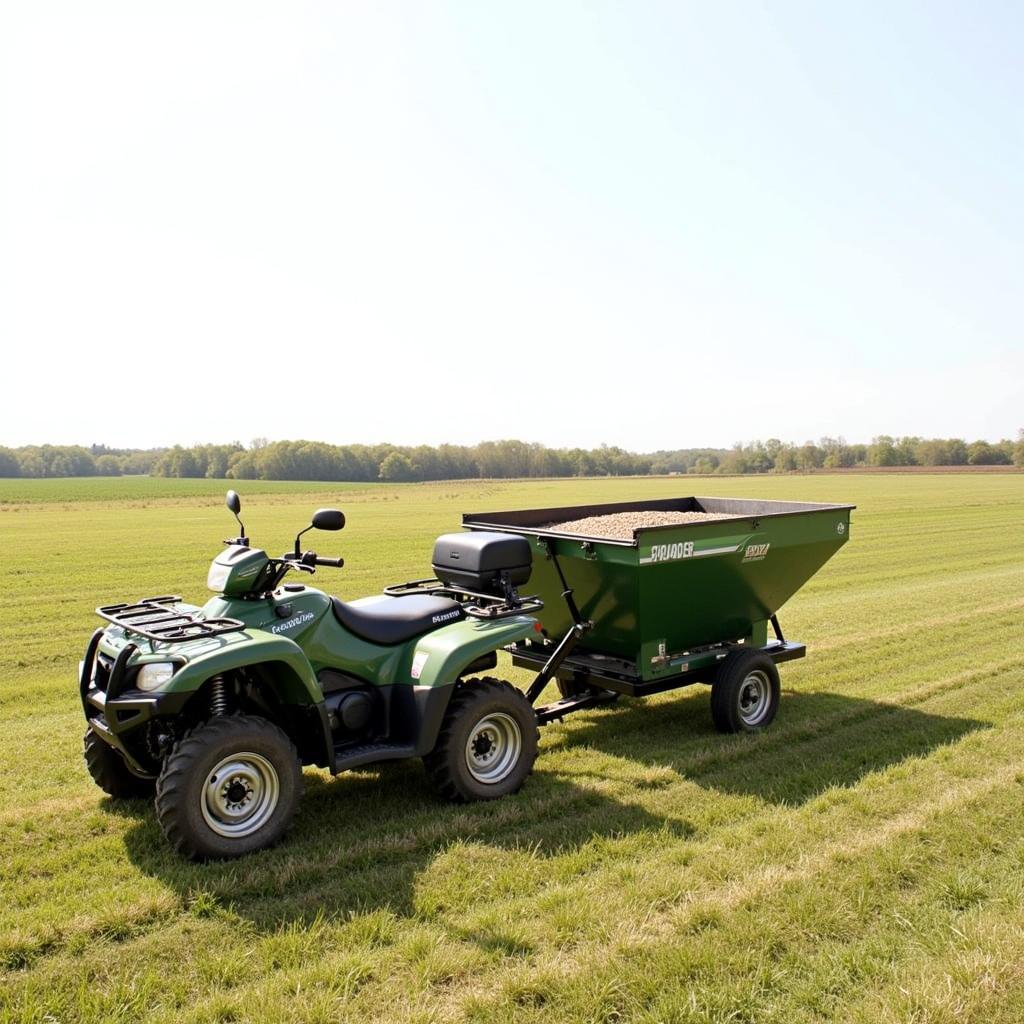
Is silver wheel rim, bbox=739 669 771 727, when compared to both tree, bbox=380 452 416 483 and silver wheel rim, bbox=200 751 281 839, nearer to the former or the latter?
silver wheel rim, bbox=200 751 281 839

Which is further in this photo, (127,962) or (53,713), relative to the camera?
(53,713)

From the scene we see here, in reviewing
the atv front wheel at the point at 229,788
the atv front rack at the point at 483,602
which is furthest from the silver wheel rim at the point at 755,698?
the atv front wheel at the point at 229,788

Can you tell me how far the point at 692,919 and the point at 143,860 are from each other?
2933 millimetres

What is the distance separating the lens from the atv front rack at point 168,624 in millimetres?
4945

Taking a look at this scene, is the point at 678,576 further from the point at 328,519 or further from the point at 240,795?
the point at 240,795

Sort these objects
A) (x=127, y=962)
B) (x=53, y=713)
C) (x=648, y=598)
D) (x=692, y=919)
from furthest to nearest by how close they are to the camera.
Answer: (x=53, y=713) < (x=648, y=598) < (x=692, y=919) < (x=127, y=962)

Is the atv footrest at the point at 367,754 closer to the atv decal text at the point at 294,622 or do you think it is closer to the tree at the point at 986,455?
the atv decal text at the point at 294,622

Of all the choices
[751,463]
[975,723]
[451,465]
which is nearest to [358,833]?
[975,723]

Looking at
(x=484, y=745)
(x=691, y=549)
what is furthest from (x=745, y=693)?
(x=484, y=745)

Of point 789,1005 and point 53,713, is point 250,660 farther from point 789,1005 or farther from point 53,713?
point 53,713

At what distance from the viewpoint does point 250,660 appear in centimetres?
495

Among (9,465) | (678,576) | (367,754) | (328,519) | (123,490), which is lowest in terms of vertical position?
(367,754)

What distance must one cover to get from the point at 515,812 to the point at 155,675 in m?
2.28

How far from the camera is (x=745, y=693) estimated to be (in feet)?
24.9
